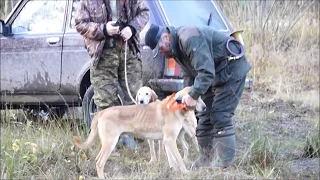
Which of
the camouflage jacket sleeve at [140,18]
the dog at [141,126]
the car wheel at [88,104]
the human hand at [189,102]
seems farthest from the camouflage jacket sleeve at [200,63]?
the car wheel at [88,104]

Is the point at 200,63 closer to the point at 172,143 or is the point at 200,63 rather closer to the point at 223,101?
the point at 223,101

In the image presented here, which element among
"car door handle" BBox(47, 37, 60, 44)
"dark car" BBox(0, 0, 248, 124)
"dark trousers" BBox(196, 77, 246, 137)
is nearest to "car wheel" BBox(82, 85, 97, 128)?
"dark car" BBox(0, 0, 248, 124)

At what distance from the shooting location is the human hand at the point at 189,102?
5676mm

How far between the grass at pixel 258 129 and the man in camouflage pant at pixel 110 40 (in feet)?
1.96

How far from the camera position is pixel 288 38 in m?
13.8

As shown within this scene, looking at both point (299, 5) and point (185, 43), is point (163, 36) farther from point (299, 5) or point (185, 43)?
point (299, 5)

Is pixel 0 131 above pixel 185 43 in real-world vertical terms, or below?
below

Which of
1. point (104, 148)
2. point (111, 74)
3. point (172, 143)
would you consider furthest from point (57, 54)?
point (172, 143)

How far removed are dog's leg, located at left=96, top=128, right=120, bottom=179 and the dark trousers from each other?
3.16 feet

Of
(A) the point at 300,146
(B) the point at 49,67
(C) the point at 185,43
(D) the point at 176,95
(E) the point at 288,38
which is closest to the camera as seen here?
(C) the point at 185,43

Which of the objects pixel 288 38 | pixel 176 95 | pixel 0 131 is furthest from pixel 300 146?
pixel 288 38

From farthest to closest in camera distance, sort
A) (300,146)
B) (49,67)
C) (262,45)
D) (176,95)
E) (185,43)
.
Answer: (262,45), (49,67), (300,146), (176,95), (185,43)

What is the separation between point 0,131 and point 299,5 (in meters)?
8.41

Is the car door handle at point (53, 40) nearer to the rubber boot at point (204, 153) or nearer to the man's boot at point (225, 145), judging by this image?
the rubber boot at point (204, 153)
